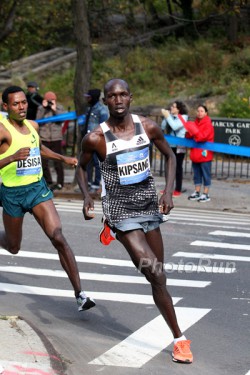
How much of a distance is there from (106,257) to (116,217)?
3998 millimetres

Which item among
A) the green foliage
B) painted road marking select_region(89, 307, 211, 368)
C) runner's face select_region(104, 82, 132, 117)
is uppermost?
runner's face select_region(104, 82, 132, 117)

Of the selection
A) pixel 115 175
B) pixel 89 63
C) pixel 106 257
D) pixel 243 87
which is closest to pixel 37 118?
pixel 89 63

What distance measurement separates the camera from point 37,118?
59.7 feet

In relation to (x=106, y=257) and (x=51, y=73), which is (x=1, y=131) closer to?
(x=106, y=257)

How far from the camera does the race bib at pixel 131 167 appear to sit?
293 inches

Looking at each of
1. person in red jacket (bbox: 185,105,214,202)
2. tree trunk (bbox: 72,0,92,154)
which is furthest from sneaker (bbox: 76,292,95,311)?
tree trunk (bbox: 72,0,92,154)

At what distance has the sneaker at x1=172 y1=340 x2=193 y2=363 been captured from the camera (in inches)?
276

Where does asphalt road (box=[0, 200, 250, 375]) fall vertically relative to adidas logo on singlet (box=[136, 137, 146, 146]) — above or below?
below

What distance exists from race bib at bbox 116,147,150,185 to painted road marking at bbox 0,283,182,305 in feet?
6.36

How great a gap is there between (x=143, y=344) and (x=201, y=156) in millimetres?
9142

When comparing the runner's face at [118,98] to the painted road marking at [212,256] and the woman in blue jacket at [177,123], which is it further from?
the woman in blue jacket at [177,123]

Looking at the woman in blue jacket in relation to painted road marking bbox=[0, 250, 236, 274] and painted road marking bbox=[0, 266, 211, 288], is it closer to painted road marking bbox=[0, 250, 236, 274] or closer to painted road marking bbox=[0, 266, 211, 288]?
painted road marking bbox=[0, 250, 236, 274]

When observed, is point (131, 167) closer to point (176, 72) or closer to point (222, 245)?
point (222, 245)

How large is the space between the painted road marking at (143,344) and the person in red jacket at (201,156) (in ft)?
26.2
